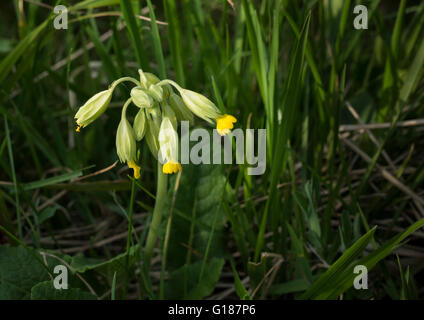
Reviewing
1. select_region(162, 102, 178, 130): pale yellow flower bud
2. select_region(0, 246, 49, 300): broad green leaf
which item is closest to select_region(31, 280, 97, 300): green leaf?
select_region(0, 246, 49, 300): broad green leaf

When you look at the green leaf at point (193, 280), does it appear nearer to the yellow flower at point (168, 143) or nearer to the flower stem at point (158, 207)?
the flower stem at point (158, 207)

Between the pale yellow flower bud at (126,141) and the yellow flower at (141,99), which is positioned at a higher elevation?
the yellow flower at (141,99)

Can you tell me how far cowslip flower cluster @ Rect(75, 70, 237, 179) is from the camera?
1138 mm

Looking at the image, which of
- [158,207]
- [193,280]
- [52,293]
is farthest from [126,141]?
[193,280]

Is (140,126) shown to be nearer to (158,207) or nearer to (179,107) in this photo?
(179,107)

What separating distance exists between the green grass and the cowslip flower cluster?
5.7 inches

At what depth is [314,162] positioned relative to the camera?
1.79 meters

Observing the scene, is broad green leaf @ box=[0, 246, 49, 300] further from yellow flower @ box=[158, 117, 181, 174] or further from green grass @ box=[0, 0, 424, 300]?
yellow flower @ box=[158, 117, 181, 174]

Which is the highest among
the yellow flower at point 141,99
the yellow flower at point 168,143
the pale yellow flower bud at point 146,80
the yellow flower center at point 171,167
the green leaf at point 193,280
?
the pale yellow flower bud at point 146,80

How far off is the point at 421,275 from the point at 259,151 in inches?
27.9

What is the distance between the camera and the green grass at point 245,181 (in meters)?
1.43

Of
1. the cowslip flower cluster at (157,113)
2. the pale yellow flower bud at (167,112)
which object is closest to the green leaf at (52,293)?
the cowslip flower cluster at (157,113)

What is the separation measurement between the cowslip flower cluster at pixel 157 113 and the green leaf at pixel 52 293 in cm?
44

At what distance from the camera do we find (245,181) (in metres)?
1.59
